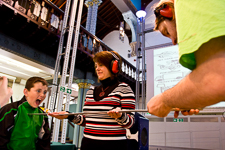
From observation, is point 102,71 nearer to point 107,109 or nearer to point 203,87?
point 107,109

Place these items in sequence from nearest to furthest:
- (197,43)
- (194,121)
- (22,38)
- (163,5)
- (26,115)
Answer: (197,43) < (163,5) < (26,115) < (194,121) < (22,38)

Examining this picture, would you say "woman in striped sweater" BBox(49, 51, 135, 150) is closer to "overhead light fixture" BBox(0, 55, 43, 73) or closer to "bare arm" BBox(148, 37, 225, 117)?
"bare arm" BBox(148, 37, 225, 117)

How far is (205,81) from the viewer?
0.34 m

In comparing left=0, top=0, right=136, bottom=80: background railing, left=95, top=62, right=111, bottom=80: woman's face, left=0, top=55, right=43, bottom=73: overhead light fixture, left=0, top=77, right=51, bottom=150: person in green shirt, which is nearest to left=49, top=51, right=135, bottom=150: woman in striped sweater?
left=95, top=62, right=111, bottom=80: woman's face

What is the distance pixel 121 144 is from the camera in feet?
3.50

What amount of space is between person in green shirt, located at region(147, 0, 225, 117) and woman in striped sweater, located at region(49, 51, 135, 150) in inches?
24.5

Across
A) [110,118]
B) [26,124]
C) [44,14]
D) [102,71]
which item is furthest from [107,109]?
[44,14]

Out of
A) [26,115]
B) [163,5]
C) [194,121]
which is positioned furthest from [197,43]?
[194,121]

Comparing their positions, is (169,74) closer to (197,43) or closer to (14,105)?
(14,105)

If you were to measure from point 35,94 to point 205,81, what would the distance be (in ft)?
4.66

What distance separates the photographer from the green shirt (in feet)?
1.07

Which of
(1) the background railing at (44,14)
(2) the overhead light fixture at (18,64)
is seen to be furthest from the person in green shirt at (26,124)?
(2) the overhead light fixture at (18,64)

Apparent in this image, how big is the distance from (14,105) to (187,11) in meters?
1.42

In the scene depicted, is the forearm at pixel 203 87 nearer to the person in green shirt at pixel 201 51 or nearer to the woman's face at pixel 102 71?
the person in green shirt at pixel 201 51
